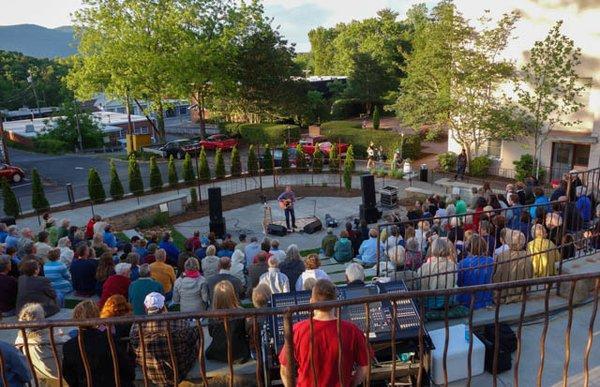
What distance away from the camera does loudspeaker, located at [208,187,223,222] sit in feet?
53.1

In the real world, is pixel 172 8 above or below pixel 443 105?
above

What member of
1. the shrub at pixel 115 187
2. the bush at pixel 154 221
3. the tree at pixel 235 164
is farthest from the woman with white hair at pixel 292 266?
the tree at pixel 235 164

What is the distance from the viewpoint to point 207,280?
286 inches

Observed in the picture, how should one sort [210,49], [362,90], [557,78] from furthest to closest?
1. [362,90]
2. [210,49]
3. [557,78]

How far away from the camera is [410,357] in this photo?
4.99m

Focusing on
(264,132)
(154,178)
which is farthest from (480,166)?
(264,132)

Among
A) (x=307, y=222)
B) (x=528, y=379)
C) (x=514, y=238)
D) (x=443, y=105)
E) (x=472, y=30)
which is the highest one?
(x=472, y=30)

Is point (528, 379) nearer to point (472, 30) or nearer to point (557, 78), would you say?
point (557, 78)

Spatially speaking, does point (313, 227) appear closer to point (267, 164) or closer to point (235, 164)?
point (267, 164)

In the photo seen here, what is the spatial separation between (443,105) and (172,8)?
19.7 metres

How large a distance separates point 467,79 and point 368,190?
27.5ft

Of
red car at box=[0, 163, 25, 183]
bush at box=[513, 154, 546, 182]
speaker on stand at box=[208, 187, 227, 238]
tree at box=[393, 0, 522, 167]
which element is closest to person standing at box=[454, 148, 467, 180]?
tree at box=[393, 0, 522, 167]

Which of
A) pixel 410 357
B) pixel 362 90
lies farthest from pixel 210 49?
pixel 410 357

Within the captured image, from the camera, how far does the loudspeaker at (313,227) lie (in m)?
16.3
